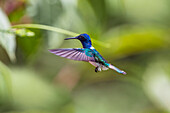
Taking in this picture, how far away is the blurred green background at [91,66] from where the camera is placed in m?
1.16

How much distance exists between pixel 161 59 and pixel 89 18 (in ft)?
2.95

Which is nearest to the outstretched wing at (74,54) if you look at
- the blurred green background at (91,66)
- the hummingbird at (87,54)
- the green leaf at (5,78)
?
the hummingbird at (87,54)

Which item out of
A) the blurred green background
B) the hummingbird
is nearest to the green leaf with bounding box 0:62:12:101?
the blurred green background

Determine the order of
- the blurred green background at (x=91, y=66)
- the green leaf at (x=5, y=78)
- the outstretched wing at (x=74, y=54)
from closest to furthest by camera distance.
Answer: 1. the outstretched wing at (x=74, y=54)
2. the green leaf at (x=5, y=78)
3. the blurred green background at (x=91, y=66)

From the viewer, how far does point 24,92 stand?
183 cm

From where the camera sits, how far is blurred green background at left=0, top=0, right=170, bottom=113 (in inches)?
45.8

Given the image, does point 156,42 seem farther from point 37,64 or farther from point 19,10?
point 19,10

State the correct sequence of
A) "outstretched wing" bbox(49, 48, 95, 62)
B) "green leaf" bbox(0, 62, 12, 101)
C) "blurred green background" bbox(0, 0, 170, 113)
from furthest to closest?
1. "blurred green background" bbox(0, 0, 170, 113)
2. "green leaf" bbox(0, 62, 12, 101)
3. "outstretched wing" bbox(49, 48, 95, 62)

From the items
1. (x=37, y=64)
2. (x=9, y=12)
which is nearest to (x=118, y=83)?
(x=37, y=64)

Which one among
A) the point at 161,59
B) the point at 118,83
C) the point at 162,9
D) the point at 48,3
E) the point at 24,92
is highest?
the point at 162,9

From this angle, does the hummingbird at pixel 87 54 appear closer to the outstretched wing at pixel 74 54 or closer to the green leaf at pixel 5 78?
the outstretched wing at pixel 74 54

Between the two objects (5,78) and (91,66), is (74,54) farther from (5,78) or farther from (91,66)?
(91,66)

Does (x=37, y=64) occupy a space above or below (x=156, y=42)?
below

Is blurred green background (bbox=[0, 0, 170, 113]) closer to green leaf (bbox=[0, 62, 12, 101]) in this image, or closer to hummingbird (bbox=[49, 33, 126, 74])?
green leaf (bbox=[0, 62, 12, 101])
